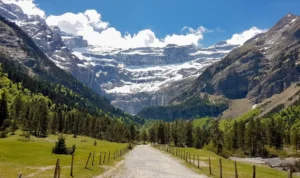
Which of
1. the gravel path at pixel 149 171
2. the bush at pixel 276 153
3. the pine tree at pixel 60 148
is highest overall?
the pine tree at pixel 60 148

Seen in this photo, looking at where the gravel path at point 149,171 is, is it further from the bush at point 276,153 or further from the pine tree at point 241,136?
the pine tree at point 241,136

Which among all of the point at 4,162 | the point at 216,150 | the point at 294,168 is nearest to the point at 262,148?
the point at 216,150

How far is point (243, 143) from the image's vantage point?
189875 mm

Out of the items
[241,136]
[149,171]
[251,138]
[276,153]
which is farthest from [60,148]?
[241,136]

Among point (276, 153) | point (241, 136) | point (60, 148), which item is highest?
point (241, 136)

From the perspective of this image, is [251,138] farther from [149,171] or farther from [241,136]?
[149,171]

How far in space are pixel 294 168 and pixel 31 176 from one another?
74.9 metres

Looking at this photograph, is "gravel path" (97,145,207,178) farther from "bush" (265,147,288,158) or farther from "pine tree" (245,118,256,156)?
"pine tree" (245,118,256,156)

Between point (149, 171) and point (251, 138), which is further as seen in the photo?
point (251, 138)

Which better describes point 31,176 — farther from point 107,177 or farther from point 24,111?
point 24,111

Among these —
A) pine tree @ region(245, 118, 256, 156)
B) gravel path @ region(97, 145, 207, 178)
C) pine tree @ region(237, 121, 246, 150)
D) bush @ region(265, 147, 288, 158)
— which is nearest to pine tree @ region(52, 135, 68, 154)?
gravel path @ region(97, 145, 207, 178)

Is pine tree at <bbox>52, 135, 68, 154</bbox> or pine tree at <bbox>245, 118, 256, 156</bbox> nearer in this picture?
pine tree at <bbox>52, 135, 68, 154</bbox>

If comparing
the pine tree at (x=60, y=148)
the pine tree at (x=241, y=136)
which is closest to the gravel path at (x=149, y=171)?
the pine tree at (x=60, y=148)

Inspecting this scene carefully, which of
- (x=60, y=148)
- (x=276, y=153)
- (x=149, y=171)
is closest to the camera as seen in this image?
(x=149, y=171)
